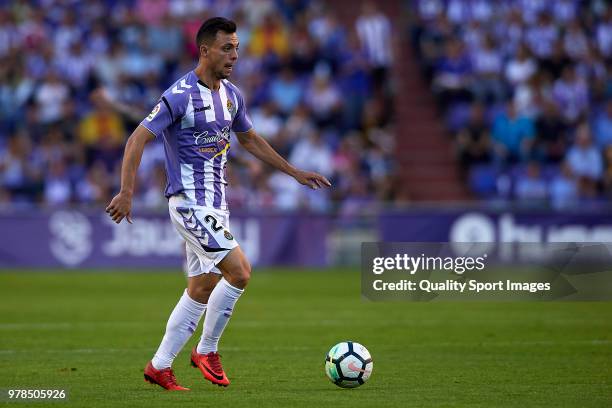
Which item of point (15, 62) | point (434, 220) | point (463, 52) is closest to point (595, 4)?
point (463, 52)

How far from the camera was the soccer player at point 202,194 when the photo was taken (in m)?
8.63

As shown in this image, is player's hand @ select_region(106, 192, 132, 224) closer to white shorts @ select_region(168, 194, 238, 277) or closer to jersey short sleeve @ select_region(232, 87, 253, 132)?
white shorts @ select_region(168, 194, 238, 277)

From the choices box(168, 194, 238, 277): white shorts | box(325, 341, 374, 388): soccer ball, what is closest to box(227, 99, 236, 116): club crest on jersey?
box(168, 194, 238, 277): white shorts

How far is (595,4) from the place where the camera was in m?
27.0

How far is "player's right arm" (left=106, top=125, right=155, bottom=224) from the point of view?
315 inches

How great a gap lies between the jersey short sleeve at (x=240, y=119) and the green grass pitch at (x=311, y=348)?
205 cm

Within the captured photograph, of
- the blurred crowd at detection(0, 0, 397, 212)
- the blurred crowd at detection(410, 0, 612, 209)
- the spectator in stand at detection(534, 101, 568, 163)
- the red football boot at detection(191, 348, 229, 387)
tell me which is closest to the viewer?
the red football boot at detection(191, 348, 229, 387)

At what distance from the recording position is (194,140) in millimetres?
8750

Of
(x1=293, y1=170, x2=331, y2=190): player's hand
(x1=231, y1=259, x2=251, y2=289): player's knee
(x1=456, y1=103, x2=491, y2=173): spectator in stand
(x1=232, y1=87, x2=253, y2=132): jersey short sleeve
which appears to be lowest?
(x1=231, y1=259, x2=251, y2=289): player's knee

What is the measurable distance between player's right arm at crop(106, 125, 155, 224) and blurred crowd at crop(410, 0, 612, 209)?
47.1ft

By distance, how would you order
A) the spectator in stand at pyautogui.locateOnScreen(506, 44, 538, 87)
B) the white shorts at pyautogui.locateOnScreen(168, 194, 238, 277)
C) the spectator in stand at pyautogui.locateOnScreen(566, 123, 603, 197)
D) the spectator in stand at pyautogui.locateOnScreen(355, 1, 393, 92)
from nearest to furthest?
the white shorts at pyautogui.locateOnScreen(168, 194, 238, 277), the spectator in stand at pyautogui.locateOnScreen(566, 123, 603, 197), the spectator in stand at pyautogui.locateOnScreen(506, 44, 538, 87), the spectator in stand at pyautogui.locateOnScreen(355, 1, 393, 92)

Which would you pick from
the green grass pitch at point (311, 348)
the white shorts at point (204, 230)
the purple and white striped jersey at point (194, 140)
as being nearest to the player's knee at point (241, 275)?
the white shorts at point (204, 230)

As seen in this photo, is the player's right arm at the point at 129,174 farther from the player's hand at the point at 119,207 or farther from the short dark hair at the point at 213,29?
the short dark hair at the point at 213,29

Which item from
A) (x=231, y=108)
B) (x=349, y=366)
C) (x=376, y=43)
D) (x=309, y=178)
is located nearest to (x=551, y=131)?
(x=376, y=43)
